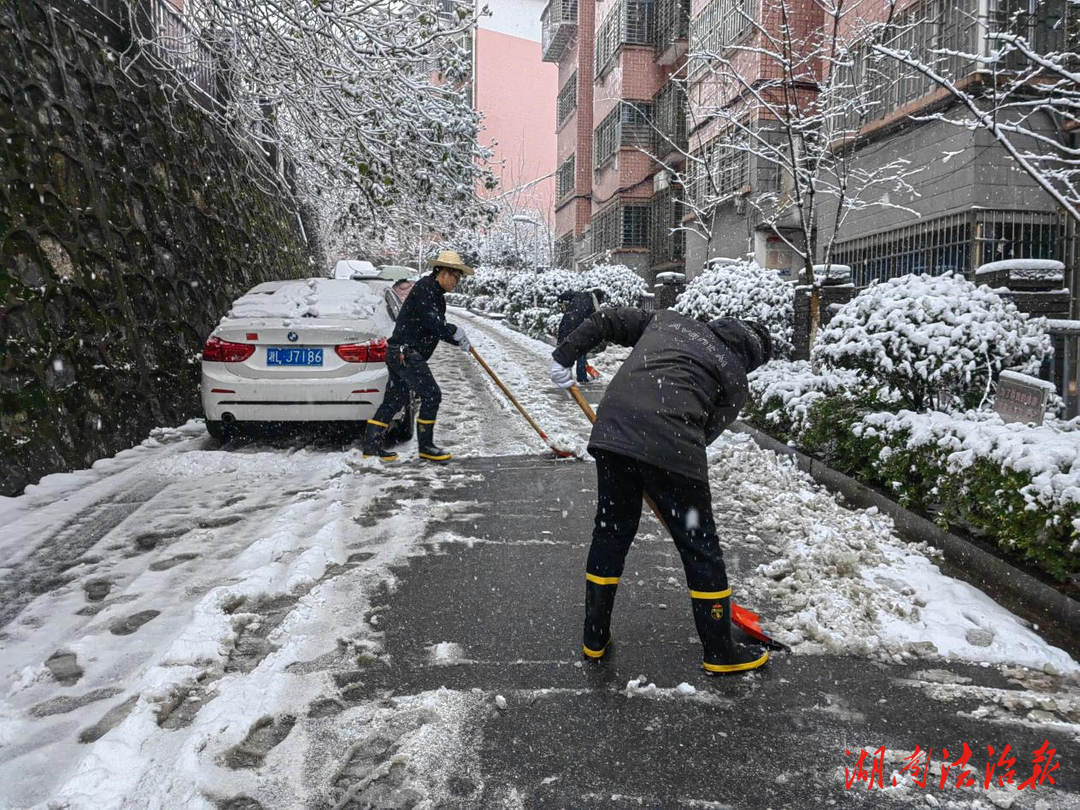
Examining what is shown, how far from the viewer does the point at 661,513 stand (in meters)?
3.35

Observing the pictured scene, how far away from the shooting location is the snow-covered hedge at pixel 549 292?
19.6 metres

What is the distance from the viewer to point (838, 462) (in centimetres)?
664

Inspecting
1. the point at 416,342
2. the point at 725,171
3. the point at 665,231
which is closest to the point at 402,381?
the point at 416,342

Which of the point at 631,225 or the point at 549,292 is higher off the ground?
the point at 631,225

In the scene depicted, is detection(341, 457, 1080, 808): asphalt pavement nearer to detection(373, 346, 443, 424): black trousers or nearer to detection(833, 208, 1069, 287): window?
detection(373, 346, 443, 424): black trousers

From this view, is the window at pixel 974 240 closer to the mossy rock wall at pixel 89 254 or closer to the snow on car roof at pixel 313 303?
the snow on car roof at pixel 313 303

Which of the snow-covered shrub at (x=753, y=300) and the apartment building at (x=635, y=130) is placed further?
the apartment building at (x=635, y=130)

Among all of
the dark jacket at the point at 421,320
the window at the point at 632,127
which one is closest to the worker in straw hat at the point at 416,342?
the dark jacket at the point at 421,320

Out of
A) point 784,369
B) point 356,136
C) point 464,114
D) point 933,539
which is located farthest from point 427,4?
point 933,539

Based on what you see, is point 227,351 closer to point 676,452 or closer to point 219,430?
point 219,430

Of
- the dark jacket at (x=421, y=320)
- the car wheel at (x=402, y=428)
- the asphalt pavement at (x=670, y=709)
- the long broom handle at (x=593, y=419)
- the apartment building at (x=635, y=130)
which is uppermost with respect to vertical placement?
the apartment building at (x=635, y=130)

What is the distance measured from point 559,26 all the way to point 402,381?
34940 millimetres

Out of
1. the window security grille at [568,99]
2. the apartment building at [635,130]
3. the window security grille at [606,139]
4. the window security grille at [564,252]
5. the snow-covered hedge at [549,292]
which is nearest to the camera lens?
the snow-covered hedge at [549,292]

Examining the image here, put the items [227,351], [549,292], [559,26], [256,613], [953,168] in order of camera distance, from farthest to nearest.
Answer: [559,26], [549,292], [953,168], [227,351], [256,613]
